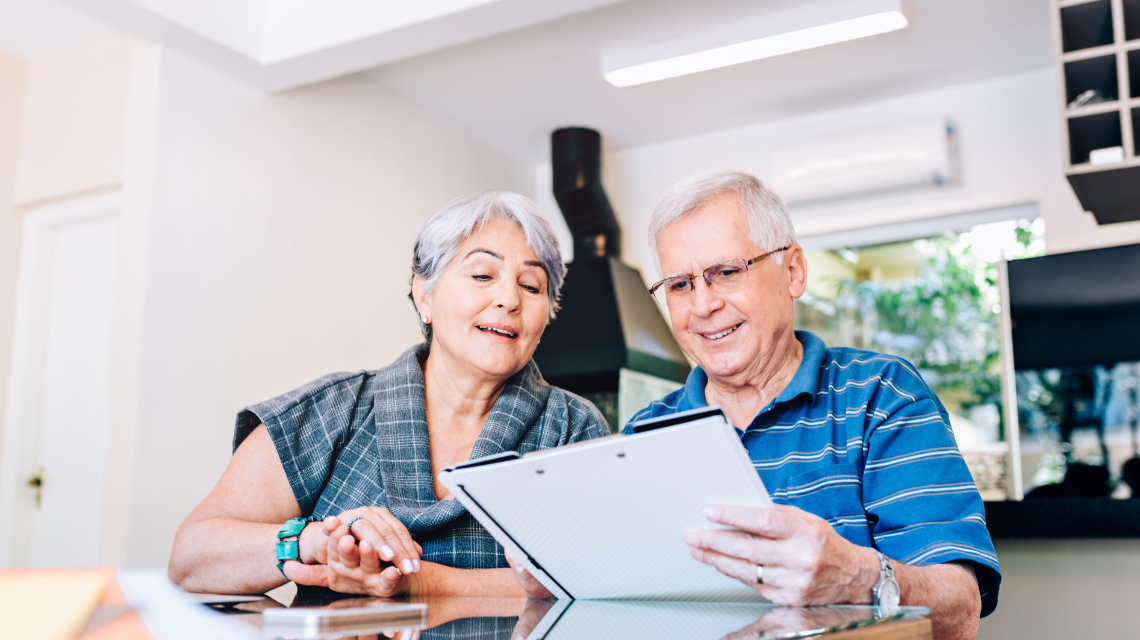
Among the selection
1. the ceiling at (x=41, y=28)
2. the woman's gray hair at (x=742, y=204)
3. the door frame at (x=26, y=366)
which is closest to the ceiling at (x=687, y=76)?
the ceiling at (x=41, y=28)

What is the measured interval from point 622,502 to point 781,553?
17cm

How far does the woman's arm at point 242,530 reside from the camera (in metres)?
1.39

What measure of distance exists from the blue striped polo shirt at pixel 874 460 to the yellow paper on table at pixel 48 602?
0.94 meters

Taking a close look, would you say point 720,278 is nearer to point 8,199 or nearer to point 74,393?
point 74,393

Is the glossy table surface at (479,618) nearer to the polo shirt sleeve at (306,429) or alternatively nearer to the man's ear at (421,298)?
the polo shirt sleeve at (306,429)

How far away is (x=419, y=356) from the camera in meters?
1.78


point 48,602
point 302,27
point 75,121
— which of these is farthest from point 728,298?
point 75,121

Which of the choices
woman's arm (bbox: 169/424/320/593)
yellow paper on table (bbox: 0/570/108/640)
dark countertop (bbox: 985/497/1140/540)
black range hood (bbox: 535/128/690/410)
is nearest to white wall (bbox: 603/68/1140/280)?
black range hood (bbox: 535/128/690/410)

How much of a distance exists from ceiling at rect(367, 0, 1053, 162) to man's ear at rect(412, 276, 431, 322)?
1.82 metres

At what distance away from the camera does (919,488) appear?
3.83 ft

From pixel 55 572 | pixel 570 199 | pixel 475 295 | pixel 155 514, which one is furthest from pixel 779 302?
pixel 570 199

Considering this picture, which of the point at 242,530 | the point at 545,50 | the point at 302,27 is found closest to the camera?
the point at 242,530

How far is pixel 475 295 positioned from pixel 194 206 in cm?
184

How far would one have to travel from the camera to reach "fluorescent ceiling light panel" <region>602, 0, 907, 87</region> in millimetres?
3068
